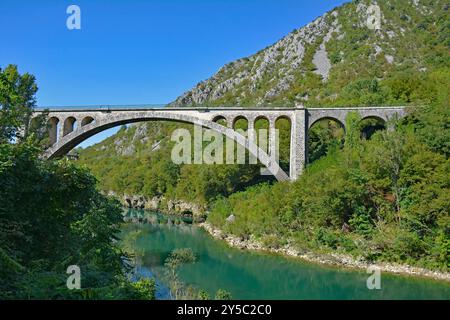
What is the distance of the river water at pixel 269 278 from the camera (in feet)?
37.9

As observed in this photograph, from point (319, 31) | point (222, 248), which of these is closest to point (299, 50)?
point (319, 31)

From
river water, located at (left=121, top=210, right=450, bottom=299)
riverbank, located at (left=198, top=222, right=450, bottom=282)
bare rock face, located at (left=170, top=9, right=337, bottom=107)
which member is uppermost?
bare rock face, located at (left=170, top=9, right=337, bottom=107)

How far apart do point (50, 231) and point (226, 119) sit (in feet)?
56.2

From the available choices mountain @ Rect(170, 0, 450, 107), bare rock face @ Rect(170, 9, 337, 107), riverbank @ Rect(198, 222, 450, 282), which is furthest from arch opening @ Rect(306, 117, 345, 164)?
bare rock face @ Rect(170, 9, 337, 107)

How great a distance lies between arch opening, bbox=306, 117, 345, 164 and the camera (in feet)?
76.7

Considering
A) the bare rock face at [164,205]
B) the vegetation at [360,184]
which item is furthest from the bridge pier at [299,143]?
the bare rock face at [164,205]

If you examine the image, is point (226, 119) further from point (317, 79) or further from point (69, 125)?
point (317, 79)

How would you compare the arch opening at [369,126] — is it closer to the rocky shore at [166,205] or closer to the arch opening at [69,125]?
the rocky shore at [166,205]

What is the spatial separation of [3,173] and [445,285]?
12595mm

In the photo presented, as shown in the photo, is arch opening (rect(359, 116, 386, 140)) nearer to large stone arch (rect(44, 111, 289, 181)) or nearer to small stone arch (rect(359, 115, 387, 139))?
small stone arch (rect(359, 115, 387, 139))

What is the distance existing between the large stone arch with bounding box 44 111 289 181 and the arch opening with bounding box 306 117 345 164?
138 inches

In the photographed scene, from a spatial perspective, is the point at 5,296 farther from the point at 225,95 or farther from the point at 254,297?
the point at 225,95

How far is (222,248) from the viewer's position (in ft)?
59.1

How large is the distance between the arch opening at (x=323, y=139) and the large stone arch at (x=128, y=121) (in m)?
3.52
